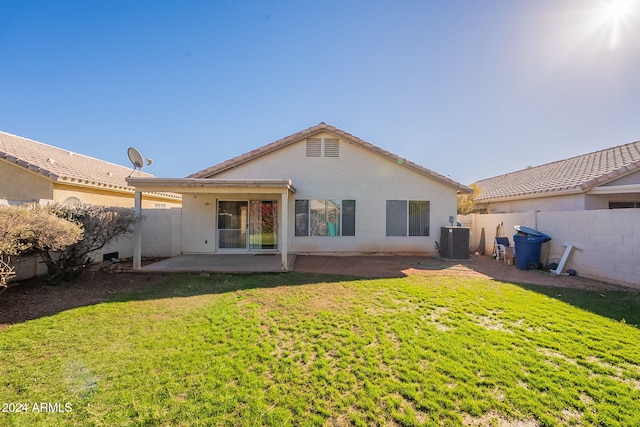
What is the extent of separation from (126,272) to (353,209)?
913 centimetres

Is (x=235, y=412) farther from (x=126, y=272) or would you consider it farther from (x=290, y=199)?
(x=290, y=199)

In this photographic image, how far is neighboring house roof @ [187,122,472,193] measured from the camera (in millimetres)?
11898

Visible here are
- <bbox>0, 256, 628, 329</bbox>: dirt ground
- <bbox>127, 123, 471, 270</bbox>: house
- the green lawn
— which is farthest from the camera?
<bbox>127, 123, 471, 270</bbox>: house

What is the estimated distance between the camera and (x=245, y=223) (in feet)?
41.2

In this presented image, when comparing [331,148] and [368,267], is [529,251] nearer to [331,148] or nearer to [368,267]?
[368,267]

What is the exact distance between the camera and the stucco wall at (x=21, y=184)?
360 inches

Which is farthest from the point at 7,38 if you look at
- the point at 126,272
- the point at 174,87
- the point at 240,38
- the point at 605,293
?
the point at 605,293

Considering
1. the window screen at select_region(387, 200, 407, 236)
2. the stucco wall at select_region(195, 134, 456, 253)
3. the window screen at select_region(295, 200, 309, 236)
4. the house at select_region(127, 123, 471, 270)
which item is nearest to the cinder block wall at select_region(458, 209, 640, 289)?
the house at select_region(127, 123, 471, 270)

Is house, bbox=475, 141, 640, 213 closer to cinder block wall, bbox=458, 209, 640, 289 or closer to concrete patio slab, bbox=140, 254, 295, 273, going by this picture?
cinder block wall, bbox=458, 209, 640, 289

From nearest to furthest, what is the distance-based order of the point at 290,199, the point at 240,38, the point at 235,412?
the point at 235,412, the point at 240,38, the point at 290,199

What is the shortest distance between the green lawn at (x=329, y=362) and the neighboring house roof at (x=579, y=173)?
22.4ft

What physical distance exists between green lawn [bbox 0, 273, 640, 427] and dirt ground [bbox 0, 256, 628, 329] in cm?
90

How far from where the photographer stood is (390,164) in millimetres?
12367

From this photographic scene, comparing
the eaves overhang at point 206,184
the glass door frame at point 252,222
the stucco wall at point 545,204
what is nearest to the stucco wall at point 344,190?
the glass door frame at point 252,222
